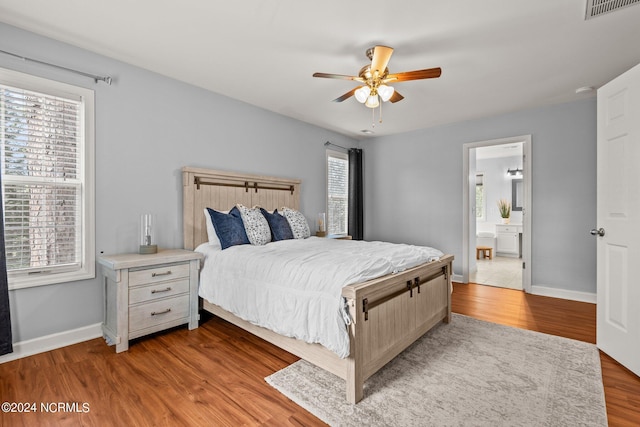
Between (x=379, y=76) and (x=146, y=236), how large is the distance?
2595mm

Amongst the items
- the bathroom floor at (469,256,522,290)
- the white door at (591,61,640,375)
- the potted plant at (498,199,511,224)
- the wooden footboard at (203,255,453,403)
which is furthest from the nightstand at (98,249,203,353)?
the potted plant at (498,199,511,224)

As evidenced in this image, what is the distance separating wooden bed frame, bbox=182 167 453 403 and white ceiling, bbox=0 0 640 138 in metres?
1.18

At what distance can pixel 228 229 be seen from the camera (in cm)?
315

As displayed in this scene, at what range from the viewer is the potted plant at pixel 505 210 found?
7441 mm

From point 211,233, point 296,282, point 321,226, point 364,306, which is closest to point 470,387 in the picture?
point 364,306

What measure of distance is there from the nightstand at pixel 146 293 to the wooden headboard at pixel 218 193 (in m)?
0.55

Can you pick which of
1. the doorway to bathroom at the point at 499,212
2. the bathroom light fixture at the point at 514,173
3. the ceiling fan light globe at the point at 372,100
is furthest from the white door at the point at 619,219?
the bathroom light fixture at the point at 514,173

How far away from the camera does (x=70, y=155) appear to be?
2641 mm

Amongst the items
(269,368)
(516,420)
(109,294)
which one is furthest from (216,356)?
(516,420)

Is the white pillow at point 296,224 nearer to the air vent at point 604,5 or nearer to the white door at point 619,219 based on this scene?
the white door at point 619,219

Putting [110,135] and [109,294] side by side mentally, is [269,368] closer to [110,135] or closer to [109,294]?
[109,294]

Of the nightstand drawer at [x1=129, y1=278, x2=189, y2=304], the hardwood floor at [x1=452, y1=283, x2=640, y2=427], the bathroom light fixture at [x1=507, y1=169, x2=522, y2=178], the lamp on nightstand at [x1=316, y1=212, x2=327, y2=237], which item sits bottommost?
the hardwood floor at [x1=452, y1=283, x2=640, y2=427]

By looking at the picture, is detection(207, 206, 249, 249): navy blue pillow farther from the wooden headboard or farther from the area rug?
the area rug

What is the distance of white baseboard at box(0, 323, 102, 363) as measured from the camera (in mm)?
2355
